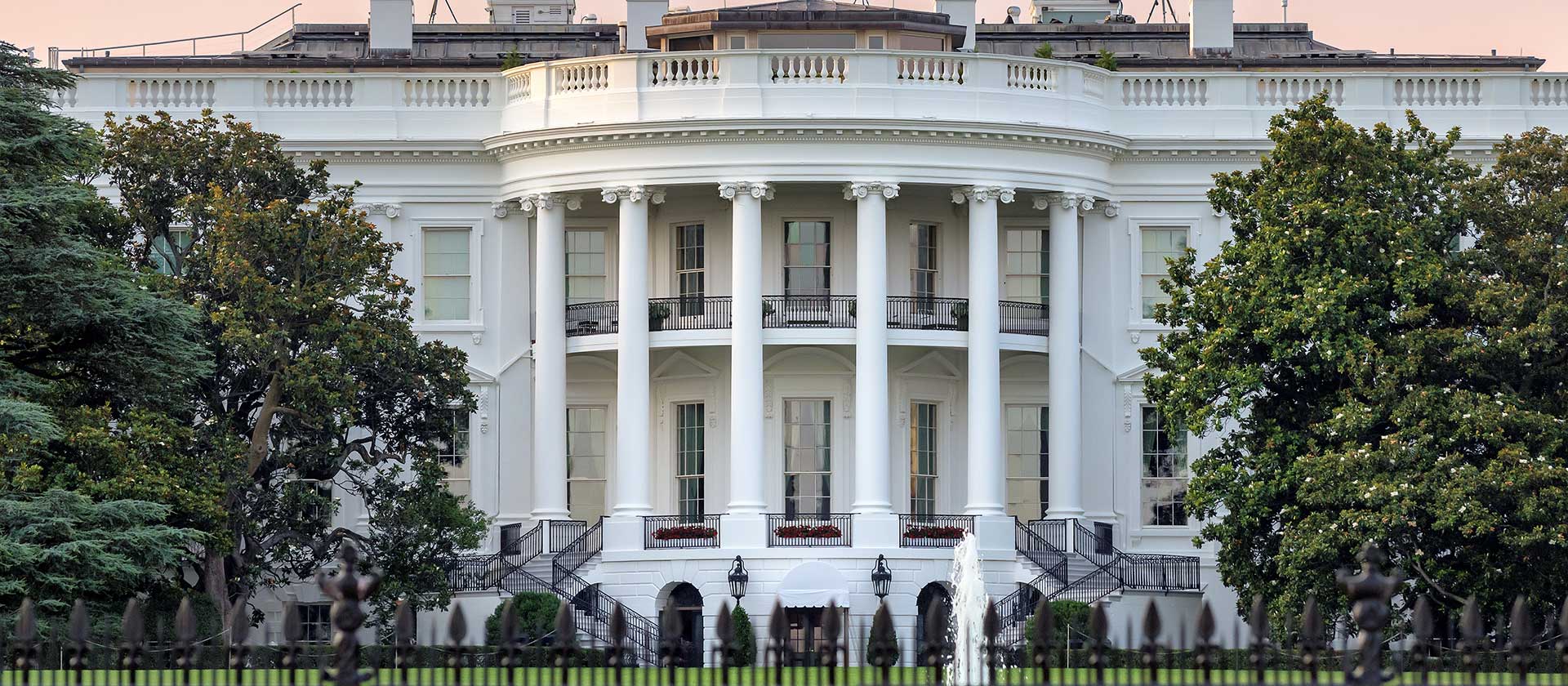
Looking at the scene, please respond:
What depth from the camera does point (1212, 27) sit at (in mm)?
59531

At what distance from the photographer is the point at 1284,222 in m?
44.6

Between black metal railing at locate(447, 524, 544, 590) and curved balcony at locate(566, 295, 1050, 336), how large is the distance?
14.6 feet

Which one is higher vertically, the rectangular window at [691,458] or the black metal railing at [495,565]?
the rectangular window at [691,458]

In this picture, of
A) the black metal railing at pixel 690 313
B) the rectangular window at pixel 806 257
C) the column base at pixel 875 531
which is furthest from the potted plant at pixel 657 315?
the column base at pixel 875 531

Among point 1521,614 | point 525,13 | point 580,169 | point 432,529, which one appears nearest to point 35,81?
point 432,529

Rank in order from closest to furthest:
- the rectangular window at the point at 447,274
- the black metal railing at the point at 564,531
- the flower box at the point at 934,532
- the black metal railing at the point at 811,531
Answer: the black metal railing at the point at 811,531, the flower box at the point at 934,532, the black metal railing at the point at 564,531, the rectangular window at the point at 447,274

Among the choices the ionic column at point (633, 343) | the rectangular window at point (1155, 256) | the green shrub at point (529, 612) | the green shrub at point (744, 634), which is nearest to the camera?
the green shrub at point (744, 634)

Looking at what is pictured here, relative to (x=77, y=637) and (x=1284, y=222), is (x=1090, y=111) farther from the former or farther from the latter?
(x=77, y=637)

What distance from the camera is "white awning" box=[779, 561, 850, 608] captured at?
160ft

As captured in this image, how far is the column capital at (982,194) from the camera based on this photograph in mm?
51656

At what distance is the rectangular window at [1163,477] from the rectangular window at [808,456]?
6.28m

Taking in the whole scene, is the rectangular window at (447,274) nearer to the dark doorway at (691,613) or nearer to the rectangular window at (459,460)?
the rectangular window at (459,460)

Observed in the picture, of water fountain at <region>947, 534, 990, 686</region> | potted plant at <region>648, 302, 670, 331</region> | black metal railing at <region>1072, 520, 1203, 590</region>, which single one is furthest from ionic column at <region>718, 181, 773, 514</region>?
black metal railing at <region>1072, 520, 1203, 590</region>

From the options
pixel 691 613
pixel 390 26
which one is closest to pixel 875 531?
pixel 691 613
